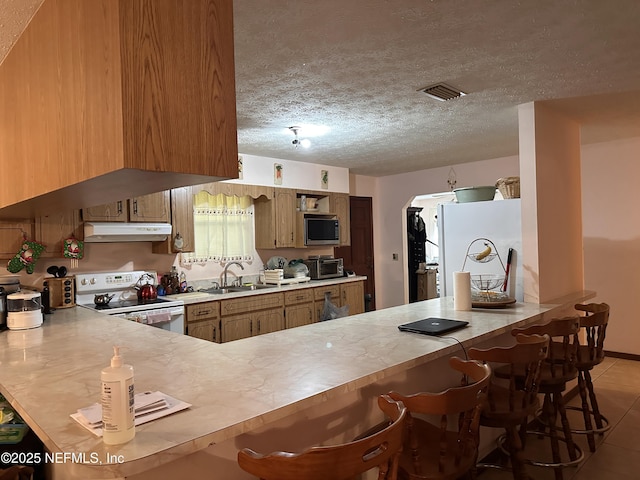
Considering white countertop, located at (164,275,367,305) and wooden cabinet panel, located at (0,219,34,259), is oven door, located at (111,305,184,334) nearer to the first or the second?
white countertop, located at (164,275,367,305)

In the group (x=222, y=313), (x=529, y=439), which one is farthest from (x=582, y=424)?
(x=222, y=313)

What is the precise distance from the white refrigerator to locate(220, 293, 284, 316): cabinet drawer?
5.95 feet

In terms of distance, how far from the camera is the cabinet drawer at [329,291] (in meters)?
5.13

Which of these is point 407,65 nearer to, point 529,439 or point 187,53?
point 187,53

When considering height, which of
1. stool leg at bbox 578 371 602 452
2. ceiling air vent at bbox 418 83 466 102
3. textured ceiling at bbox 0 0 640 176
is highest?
textured ceiling at bbox 0 0 640 176

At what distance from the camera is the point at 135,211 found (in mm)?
3967

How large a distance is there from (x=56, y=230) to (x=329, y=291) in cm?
297

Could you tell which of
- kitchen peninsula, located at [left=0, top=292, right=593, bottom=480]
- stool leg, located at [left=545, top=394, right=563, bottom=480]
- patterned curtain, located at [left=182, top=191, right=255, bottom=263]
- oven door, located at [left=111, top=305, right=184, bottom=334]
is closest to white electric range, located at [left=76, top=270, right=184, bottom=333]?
oven door, located at [left=111, top=305, right=184, bottom=334]

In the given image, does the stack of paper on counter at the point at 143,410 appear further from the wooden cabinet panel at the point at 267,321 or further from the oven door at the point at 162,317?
the wooden cabinet panel at the point at 267,321

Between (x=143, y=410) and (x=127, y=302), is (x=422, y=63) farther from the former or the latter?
(x=127, y=302)

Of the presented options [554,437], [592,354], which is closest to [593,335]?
[592,354]

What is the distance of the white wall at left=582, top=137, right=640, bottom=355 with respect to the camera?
4.70 metres

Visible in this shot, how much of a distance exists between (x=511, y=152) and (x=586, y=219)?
1166 mm

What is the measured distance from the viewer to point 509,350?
75.2 inches
